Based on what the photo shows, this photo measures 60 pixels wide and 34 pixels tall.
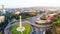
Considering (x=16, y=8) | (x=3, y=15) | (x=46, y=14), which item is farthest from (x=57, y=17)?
(x=3, y=15)

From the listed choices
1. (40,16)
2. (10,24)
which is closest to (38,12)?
(40,16)

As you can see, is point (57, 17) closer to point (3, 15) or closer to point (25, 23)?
point (25, 23)

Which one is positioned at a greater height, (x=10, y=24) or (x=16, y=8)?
(x=16, y=8)

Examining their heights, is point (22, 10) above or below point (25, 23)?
above

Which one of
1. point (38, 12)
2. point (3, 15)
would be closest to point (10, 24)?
point (3, 15)

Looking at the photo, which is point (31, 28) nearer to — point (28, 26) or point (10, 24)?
point (28, 26)
